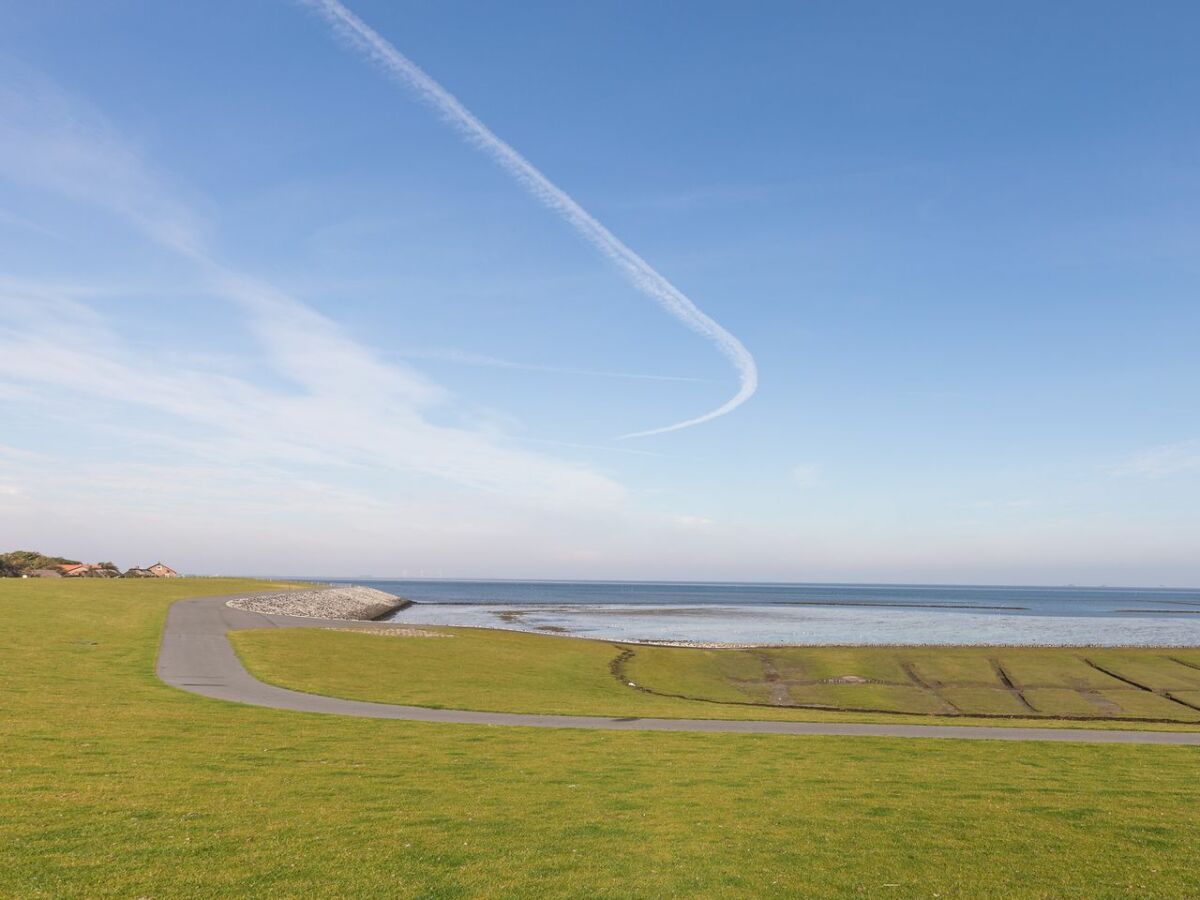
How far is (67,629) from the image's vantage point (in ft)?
155

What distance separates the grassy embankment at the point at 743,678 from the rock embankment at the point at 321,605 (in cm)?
2422

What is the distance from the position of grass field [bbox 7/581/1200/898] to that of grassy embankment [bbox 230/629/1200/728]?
9255 millimetres

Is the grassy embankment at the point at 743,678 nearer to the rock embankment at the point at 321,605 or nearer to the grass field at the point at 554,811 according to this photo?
the grass field at the point at 554,811

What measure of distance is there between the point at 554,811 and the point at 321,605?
294ft

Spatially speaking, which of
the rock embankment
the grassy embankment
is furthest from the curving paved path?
the rock embankment

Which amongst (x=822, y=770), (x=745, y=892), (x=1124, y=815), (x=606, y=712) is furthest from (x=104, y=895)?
(x=606, y=712)

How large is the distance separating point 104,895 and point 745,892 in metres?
9.01

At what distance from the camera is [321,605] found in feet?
319

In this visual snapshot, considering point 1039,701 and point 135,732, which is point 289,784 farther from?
point 1039,701

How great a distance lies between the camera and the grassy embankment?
35.0 m

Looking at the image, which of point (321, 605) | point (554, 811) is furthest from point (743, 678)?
point (321, 605)

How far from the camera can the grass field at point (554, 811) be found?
1161 centimetres

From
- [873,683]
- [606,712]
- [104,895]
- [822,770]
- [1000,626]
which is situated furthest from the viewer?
[1000,626]

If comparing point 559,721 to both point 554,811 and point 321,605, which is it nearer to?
point 554,811
